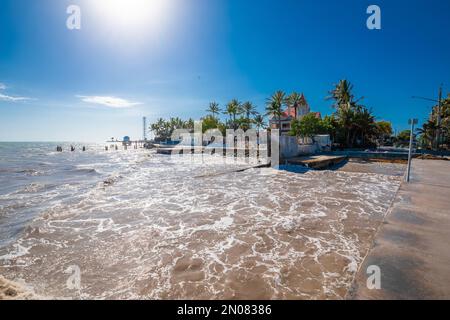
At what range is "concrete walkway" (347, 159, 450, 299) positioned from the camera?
10.2 ft

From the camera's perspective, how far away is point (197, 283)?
176 inches

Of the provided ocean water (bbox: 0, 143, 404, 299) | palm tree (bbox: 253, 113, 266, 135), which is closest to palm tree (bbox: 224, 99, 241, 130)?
palm tree (bbox: 253, 113, 266, 135)

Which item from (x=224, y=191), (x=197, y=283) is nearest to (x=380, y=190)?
(x=224, y=191)

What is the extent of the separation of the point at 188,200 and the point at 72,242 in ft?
17.1

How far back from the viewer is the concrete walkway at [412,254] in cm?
311

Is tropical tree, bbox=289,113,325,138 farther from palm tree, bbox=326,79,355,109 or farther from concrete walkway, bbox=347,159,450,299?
concrete walkway, bbox=347,159,450,299

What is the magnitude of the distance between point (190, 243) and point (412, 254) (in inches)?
Result: 195

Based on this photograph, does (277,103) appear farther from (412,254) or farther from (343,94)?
(412,254)

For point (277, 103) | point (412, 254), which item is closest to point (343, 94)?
point (277, 103)

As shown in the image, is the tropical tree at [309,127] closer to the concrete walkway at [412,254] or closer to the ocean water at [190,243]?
the ocean water at [190,243]

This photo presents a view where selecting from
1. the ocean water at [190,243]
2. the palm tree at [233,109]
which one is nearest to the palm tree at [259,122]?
the palm tree at [233,109]
